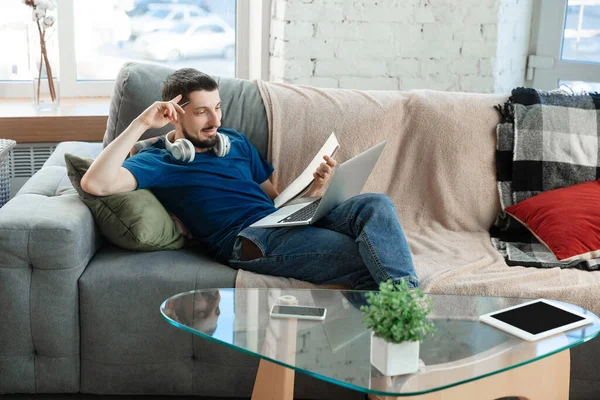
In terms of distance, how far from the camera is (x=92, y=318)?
7.16 ft

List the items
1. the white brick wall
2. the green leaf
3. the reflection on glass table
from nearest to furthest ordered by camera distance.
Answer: the green leaf < the white brick wall < the reflection on glass table

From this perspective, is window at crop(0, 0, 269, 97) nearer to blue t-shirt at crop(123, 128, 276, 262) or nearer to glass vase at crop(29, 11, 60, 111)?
glass vase at crop(29, 11, 60, 111)

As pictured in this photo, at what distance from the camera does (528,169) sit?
2703mm

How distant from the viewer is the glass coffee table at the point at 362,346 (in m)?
1.51

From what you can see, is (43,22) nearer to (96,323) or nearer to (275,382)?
(96,323)

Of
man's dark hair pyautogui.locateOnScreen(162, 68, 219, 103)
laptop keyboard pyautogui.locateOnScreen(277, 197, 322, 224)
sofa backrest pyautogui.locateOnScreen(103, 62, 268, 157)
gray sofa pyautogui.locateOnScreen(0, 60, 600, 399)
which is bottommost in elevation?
gray sofa pyautogui.locateOnScreen(0, 60, 600, 399)

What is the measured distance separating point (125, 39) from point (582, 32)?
2152 mm

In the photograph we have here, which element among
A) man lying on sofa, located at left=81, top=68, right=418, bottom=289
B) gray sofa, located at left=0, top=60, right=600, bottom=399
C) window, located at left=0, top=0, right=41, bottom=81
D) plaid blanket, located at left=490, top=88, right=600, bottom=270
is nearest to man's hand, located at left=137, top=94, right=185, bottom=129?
man lying on sofa, located at left=81, top=68, right=418, bottom=289

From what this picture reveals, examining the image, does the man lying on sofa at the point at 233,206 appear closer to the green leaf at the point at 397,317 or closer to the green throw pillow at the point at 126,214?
the green throw pillow at the point at 126,214

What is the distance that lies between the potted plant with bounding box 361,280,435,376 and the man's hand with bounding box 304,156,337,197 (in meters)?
0.85

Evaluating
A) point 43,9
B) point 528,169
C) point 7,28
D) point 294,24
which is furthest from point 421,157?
point 7,28

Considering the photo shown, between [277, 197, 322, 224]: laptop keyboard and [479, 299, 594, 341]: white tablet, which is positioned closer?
[479, 299, 594, 341]: white tablet

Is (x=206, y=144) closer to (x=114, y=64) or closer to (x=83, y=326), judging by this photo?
(x=83, y=326)

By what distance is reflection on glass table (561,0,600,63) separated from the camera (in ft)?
12.6
